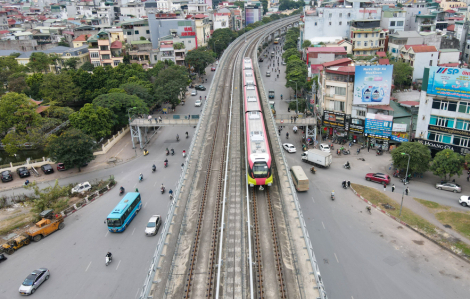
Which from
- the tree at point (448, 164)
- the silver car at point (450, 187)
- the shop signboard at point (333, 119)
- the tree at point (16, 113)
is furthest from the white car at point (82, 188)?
the silver car at point (450, 187)

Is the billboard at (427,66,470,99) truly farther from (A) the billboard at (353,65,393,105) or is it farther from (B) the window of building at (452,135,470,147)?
(A) the billboard at (353,65,393,105)

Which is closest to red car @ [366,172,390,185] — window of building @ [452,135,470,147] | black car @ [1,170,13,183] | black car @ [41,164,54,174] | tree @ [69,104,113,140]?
window of building @ [452,135,470,147]

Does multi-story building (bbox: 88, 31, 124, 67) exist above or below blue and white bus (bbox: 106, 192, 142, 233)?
above

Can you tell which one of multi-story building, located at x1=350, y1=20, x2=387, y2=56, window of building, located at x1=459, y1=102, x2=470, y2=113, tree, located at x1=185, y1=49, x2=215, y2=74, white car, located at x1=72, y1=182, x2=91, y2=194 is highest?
multi-story building, located at x1=350, y1=20, x2=387, y2=56

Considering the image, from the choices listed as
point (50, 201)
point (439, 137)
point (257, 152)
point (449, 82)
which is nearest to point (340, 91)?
point (449, 82)

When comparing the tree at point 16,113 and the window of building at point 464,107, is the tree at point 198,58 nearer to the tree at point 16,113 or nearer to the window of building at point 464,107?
the tree at point 16,113

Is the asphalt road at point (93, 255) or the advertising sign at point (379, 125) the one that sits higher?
the advertising sign at point (379, 125)

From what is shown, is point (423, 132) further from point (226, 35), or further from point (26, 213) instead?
point (226, 35)

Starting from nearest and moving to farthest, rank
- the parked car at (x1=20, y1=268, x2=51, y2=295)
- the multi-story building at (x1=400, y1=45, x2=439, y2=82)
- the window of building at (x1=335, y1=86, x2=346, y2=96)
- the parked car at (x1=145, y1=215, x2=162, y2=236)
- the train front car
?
the parked car at (x1=20, y1=268, x2=51, y2=295), the train front car, the parked car at (x1=145, y1=215, x2=162, y2=236), the window of building at (x1=335, y1=86, x2=346, y2=96), the multi-story building at (x1=400, y1=45, x2=439, y2=82)

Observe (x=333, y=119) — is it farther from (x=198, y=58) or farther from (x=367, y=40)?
(x=198, y=58)
